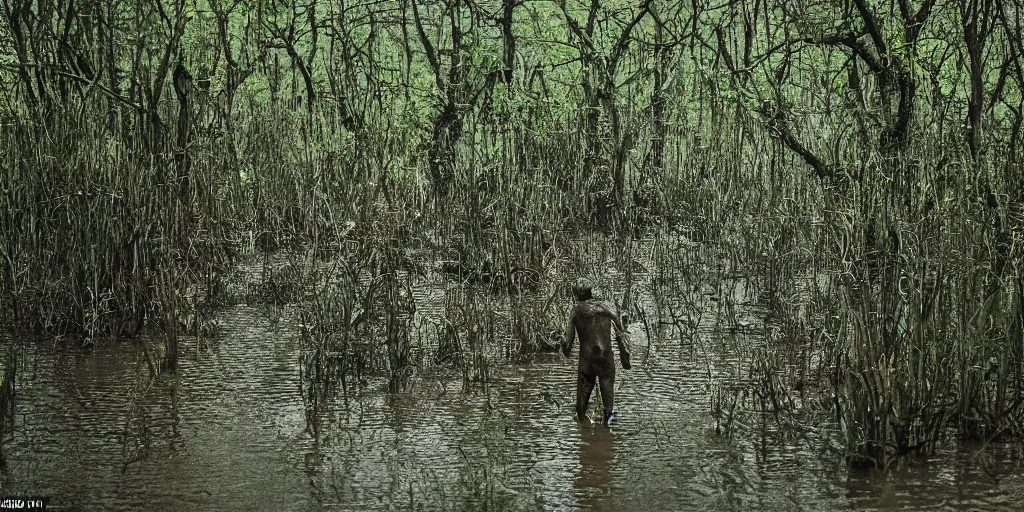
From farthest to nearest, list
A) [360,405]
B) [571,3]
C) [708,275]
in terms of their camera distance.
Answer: [571,3], [708,275], [360,405]

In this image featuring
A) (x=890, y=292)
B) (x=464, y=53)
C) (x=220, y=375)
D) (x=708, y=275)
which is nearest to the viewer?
(x=890, y=292)

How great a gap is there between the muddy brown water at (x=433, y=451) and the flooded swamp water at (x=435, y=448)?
0.02m

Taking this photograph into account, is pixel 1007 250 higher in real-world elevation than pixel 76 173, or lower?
lower

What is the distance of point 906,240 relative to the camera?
757cm

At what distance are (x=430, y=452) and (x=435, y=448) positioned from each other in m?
0.10

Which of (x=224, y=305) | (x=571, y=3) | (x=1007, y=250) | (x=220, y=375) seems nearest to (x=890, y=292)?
(x=1007, y=250)

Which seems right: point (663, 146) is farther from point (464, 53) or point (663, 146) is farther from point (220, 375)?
point (220, 375)

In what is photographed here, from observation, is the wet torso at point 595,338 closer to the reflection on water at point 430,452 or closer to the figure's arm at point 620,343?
the figure's arm at point 620,343

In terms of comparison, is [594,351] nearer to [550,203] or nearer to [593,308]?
[593,308]

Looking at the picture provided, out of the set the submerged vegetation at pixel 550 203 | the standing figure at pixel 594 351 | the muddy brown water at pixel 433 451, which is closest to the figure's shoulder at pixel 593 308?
the standing figure at pixel 594 351

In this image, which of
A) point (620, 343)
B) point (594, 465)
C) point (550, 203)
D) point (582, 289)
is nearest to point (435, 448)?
point (594, 465)

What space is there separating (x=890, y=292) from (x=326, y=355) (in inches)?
Answer: 162

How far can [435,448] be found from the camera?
780 cm

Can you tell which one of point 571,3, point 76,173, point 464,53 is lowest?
point 76,173
